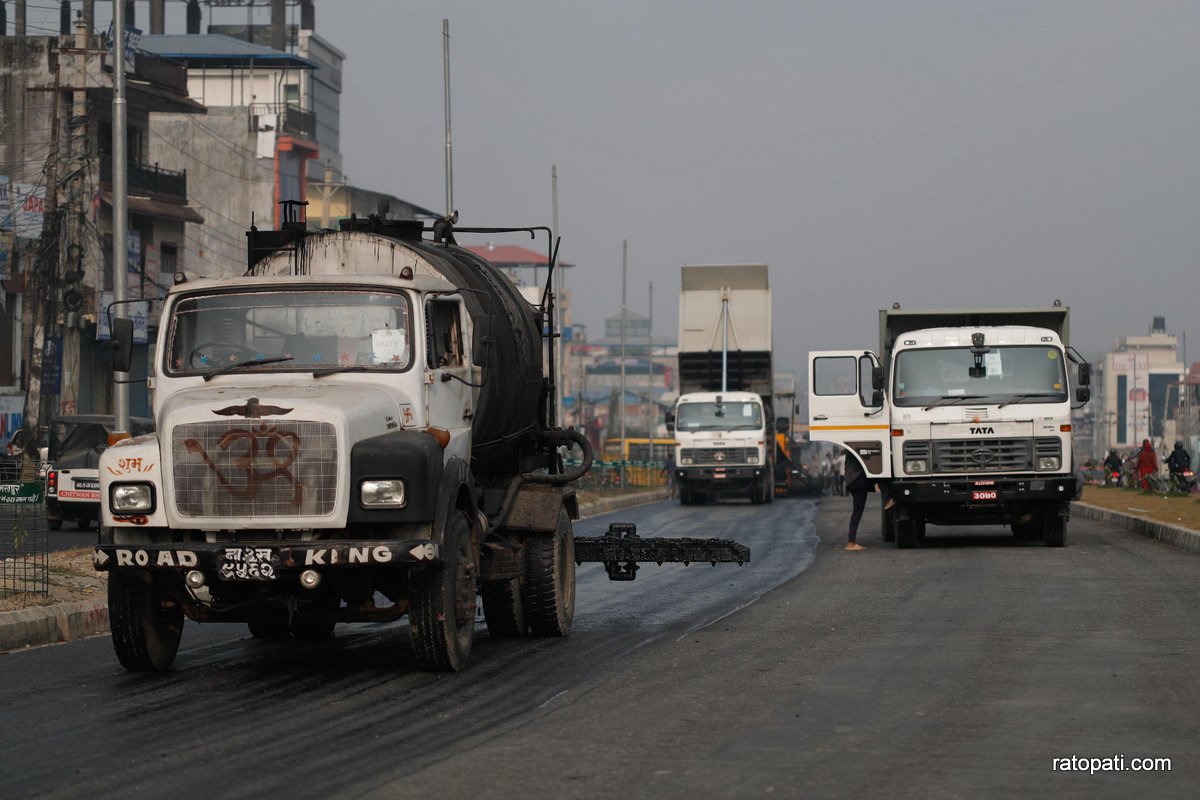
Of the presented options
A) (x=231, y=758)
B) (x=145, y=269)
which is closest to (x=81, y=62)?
(x=145, y=269)

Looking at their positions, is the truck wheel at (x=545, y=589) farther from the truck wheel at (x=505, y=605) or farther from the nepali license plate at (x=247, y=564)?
the nepali license plate at (x=247, y=564)

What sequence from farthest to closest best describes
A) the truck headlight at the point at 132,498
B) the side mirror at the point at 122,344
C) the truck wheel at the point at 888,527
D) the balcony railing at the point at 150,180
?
1. the balcony railing at the point at 150,180
2. the truck wheel at the point at 888,527
3. the side mirror at the point at 122,344
4. the truck headlight at the point at 132,498

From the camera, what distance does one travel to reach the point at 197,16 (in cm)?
10069

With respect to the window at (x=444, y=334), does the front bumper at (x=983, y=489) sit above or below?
below

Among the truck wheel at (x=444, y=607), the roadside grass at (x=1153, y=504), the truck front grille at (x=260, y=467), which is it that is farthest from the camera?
the roadside grass at (x=1153, y=504)

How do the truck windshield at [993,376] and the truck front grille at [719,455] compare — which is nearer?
the truck windshield at [993,376]

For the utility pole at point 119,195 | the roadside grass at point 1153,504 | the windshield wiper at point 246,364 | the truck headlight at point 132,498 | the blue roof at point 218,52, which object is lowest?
the roadside grass at point 1153,504

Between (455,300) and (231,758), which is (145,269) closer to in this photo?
(455,300)

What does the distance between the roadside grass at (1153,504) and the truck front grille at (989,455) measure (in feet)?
10.3

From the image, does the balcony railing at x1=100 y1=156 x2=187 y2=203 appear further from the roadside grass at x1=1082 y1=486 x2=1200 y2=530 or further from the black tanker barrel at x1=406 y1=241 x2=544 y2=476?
the black tanker barrel at x1=406 y1=241 x2=544 y2=476

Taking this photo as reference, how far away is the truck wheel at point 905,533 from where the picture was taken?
23828 mm

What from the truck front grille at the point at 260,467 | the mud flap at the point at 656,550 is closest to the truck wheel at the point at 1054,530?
the mud flap at the point at 656,550

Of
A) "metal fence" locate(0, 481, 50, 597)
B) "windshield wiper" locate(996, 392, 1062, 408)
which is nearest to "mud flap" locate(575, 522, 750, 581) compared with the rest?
"metal fence" locate(0, 481, 50, 597)

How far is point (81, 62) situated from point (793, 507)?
2428 cm
